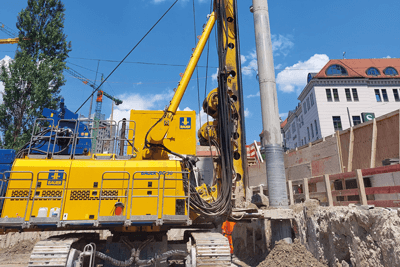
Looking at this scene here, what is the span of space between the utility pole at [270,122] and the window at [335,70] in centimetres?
3330

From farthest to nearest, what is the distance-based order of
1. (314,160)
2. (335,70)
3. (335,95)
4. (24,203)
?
(335,70), (335,95), (314,160), (24,203)

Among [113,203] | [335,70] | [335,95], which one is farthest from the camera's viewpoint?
[335,70]

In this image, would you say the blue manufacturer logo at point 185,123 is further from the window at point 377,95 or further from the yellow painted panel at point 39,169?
the window at point 377,95

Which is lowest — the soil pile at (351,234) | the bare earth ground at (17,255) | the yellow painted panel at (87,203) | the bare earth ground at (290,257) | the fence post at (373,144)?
the bare earth ground at (17,255)

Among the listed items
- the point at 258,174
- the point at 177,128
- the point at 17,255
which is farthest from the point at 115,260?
the point at 258,174

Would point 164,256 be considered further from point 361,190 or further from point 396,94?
point 396,94

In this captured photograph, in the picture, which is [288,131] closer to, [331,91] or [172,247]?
[331,91]

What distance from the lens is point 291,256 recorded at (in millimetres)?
7805

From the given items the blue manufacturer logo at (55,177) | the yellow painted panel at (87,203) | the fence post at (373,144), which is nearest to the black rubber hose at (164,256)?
the yellow painted panel at (87,203)

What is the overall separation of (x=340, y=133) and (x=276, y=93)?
789 cm

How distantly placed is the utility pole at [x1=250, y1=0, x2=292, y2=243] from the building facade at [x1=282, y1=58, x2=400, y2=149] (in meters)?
30.7

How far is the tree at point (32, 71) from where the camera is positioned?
57.0 ft

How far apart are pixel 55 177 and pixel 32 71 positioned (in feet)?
49.8

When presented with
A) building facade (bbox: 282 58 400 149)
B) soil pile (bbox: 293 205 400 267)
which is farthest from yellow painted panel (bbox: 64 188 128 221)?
building facade (bbox: 282 58 400 149)
